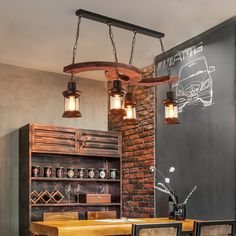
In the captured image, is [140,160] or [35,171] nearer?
[35,171]

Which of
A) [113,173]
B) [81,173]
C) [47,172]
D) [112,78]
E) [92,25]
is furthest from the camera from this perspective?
[113,173]

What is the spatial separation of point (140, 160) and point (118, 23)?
223 cm

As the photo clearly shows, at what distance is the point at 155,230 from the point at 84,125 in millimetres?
3629

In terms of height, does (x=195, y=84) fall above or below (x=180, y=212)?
above

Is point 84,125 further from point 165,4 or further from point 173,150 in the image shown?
point 165,4

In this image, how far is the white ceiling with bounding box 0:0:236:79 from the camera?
4.27 meters

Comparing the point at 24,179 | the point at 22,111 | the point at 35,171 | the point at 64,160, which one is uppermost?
the point at 22,111

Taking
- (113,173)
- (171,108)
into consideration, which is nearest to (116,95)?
(171,108)

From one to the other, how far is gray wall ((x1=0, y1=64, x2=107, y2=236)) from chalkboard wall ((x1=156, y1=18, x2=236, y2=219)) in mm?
1622

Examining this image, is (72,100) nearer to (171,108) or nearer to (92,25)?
(171,108)

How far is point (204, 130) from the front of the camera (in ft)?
16.4

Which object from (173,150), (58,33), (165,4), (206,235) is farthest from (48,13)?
(206,235)

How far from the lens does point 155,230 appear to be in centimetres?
341

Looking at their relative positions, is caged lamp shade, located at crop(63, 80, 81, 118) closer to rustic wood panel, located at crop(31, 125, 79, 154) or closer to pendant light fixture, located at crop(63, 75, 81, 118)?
pendant light fixture, located at crop(63, 75, 81, 118)
